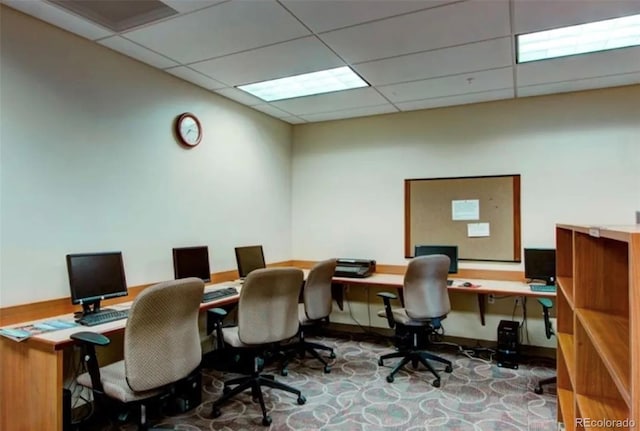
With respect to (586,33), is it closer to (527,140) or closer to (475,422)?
(527,140)

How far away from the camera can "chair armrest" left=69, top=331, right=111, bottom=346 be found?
2.09 meters

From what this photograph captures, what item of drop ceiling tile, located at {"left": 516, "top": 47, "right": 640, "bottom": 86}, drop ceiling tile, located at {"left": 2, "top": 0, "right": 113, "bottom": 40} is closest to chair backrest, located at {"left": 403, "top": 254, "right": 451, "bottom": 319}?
drop ceiling tile, located at {"left": 516, "top": 47, "right": 640, "bottom": 86}

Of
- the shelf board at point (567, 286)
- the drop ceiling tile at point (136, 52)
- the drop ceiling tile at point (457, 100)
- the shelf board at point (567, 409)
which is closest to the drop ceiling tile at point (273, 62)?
the drop ceiling tile at point (136, 52)

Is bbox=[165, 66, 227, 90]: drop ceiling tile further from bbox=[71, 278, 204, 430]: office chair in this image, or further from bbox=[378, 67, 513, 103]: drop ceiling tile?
bbox=[71, 278, 204, 430]: office chair

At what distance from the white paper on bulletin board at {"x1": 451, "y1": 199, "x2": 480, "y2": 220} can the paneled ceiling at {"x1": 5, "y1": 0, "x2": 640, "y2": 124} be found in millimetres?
1101

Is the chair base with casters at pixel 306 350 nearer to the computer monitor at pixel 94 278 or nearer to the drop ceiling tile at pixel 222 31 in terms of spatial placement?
the computer monitor at pixel 94 278

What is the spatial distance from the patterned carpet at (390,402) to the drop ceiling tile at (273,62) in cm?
265

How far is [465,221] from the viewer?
14.6 ft

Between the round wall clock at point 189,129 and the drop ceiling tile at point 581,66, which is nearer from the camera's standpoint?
the drop ceiling tile at point 581,66

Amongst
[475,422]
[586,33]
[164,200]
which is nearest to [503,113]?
[586,33]

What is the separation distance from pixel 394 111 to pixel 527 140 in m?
1.46

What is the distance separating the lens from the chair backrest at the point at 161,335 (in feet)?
6.86

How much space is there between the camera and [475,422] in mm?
2770

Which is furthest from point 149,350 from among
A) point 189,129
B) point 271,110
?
point 271,110
